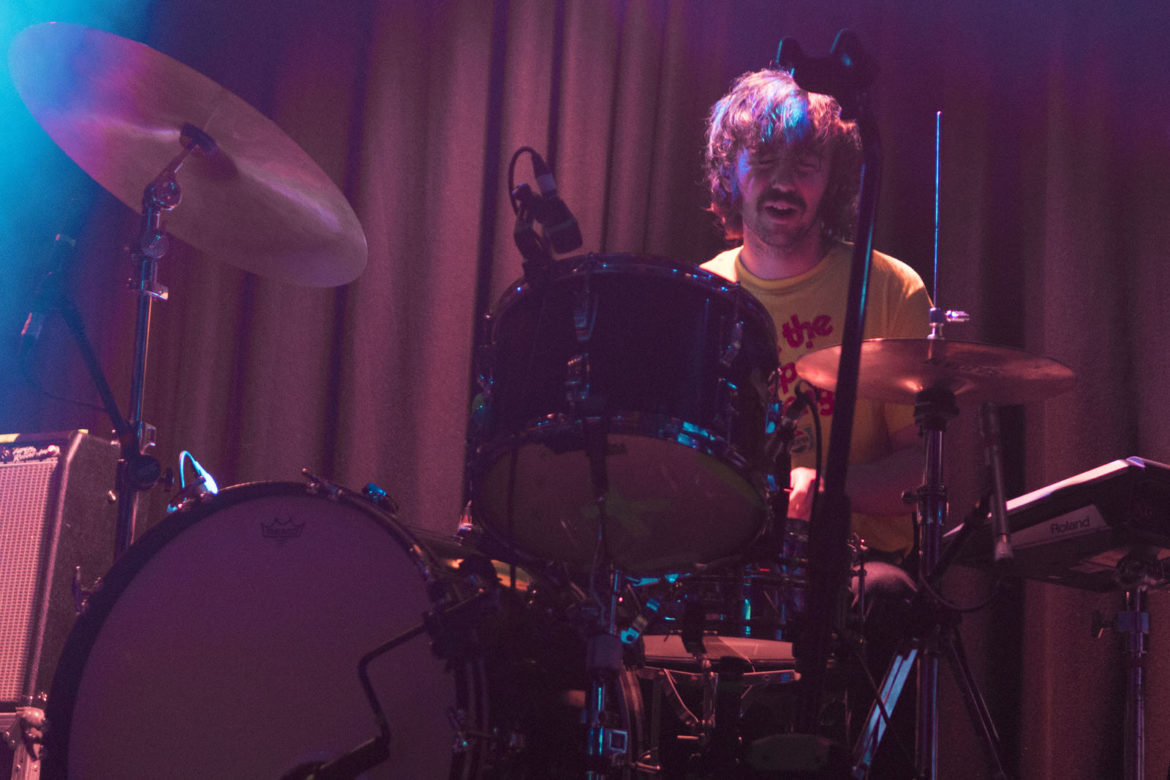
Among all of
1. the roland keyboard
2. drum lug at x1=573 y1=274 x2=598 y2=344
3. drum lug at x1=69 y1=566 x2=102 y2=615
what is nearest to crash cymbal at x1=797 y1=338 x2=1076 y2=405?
the roland keyboard

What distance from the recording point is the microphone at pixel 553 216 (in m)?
1.37

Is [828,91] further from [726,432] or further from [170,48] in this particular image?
[170,48]

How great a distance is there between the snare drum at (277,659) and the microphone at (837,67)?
0.81 meters

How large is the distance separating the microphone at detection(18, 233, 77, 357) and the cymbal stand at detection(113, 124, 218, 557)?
144 mm

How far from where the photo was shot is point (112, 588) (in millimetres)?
1730

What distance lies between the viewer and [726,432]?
1438 mm

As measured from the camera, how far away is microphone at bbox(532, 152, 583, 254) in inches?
53.9

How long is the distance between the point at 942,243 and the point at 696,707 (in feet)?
4.87

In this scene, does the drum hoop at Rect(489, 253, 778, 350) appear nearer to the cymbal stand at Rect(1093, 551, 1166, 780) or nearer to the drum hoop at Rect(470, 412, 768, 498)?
the drum hoop at Rect(470, 412, 768, 498)

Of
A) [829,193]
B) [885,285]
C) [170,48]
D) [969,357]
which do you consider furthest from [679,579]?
[170,48]

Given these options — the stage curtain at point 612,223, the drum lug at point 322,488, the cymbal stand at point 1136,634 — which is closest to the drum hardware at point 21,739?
the stage curtain at point 612,223

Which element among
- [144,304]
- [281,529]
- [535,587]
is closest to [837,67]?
[535,587]

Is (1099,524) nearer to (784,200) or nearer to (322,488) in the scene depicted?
(784,200)

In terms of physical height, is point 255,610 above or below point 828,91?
below
